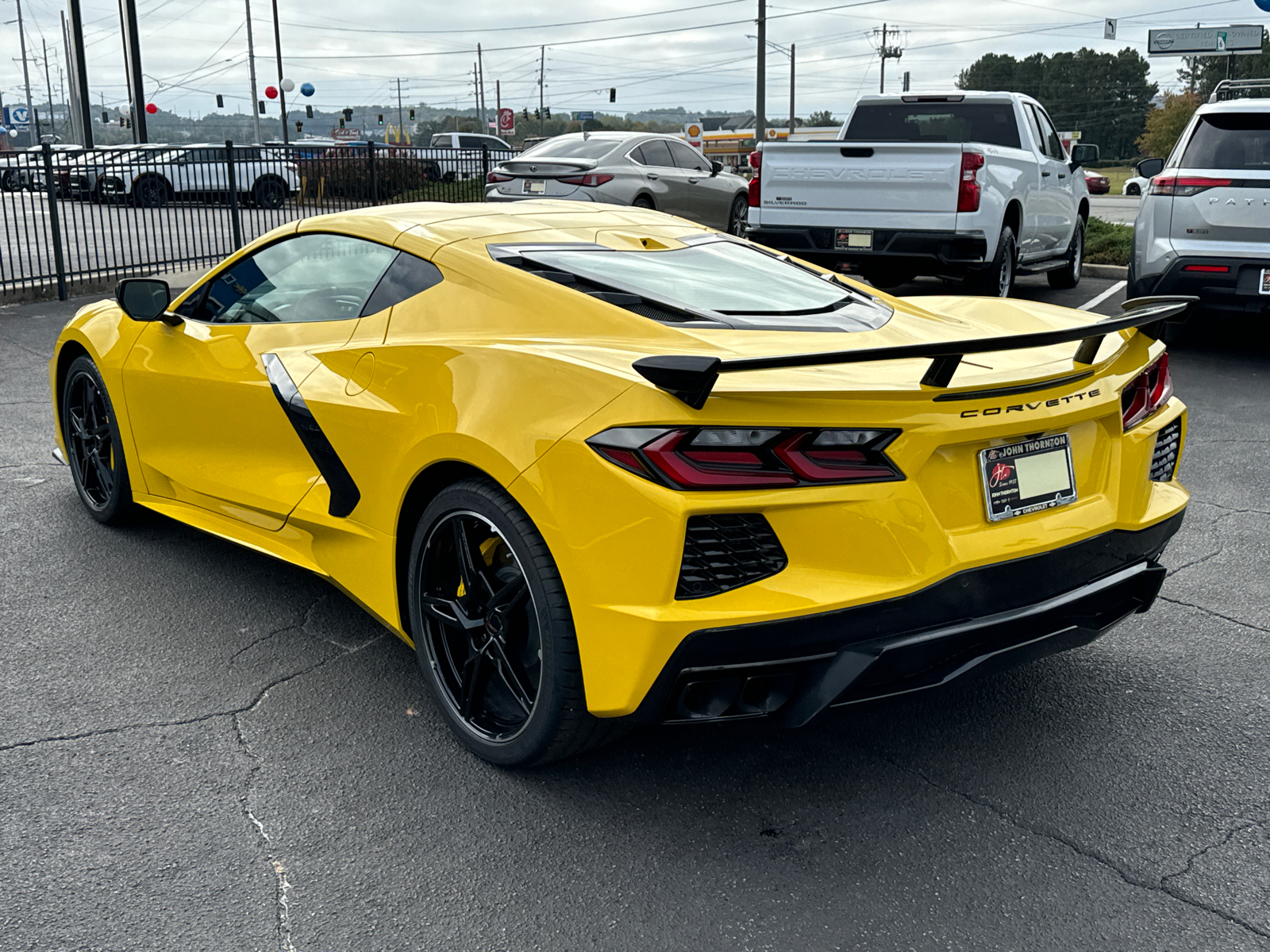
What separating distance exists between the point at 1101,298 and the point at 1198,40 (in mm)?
76739

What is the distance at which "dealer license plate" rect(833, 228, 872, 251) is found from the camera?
31.7 feet

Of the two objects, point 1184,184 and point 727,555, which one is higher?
point 1184,184

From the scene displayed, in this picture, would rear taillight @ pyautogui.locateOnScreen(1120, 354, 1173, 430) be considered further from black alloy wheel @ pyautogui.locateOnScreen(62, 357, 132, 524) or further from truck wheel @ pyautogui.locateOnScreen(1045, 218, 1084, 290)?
truck wheel @ pyautogui.locateOnScreen(1045, 218, 1084, 290)

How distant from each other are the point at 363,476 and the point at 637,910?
57.7 inches

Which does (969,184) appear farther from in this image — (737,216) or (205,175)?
(205,175)

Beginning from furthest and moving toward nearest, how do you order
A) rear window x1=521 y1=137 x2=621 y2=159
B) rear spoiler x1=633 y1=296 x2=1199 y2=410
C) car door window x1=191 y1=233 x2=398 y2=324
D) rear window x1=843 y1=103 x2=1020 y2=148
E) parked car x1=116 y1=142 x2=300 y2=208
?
rear window x1=521 y1=137 x2=621 y2=159 < parked car x1=116 y1=142 x2=300 y2=208 < rear window x1=843 y1=103 x2=1020 y2=148 < car door window x1=191 y1=233 x2=398 y2=324 < rear spoiler x1=633 y1=296 x2=1199 y2=410

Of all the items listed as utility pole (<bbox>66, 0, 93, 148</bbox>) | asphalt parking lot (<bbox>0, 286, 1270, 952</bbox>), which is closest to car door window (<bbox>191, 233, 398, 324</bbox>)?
asphalt parking lot (<bbox>0, 286, 1270, 952</bbox>)

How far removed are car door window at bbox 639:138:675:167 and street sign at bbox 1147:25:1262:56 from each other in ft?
213

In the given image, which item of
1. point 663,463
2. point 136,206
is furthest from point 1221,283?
point 136,206

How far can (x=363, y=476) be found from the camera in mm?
3271

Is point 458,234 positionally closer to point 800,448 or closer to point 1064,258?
point 800,448

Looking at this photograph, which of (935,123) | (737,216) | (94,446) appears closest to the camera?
(94,446)

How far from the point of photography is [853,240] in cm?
976

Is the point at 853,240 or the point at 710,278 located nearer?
the point at 710,278
